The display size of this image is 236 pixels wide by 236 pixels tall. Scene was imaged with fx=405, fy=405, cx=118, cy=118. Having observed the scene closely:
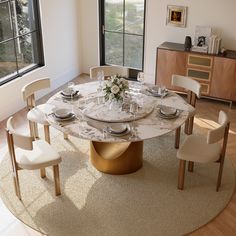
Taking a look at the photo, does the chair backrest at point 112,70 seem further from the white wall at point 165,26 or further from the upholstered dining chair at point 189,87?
the white wall at point 165,26

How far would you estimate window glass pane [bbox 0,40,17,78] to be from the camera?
5.62m

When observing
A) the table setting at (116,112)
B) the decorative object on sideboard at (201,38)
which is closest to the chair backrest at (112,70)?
the table setting at (116,112)

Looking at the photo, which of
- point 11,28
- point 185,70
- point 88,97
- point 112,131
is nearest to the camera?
point 112,131

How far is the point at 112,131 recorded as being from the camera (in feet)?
12.5

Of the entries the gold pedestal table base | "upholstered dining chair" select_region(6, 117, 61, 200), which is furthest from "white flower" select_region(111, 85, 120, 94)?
"upholstered dining chair" select_region(6, 117, 61, 200)

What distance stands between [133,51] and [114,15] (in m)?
0.67

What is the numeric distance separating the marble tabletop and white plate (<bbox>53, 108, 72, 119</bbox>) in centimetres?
6

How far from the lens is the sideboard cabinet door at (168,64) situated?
6.04 meters

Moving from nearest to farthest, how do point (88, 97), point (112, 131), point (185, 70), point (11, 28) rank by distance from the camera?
point (112, 131)
point (88, 97)
point (11, 28)
point (185, 70)

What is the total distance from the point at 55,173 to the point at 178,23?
11.0 feet

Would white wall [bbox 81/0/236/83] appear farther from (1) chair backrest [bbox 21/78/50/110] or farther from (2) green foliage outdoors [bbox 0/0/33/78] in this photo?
(1) chair backrest [bbox 21/78/50/110]

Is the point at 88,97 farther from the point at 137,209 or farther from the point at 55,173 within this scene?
the point at 137,209

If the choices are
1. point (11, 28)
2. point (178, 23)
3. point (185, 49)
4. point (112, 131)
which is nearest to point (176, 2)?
point (178, 23)

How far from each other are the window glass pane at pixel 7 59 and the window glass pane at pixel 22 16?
0.24 m
